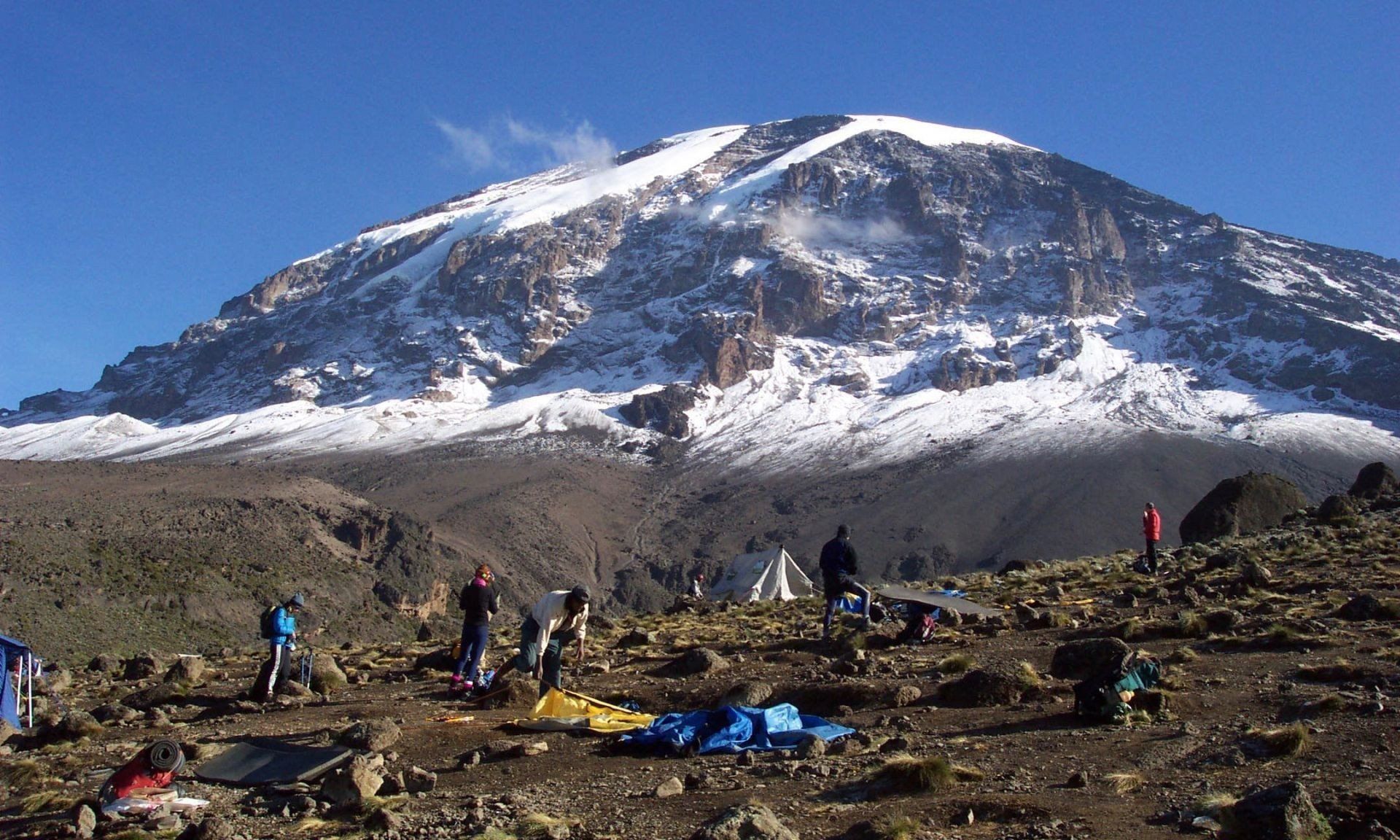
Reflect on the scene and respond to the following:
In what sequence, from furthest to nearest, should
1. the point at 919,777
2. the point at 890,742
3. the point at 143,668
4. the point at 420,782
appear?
the point at 143,668 < the point at 890,742 < the point at 420,782 < the point at 919,777

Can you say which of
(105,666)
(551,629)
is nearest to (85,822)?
(551,629)

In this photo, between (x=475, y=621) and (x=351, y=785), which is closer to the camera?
(x=351, y=785)

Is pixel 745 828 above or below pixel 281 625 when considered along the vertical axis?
below

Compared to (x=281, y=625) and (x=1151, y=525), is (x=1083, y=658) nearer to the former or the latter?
(x=281, y=625)

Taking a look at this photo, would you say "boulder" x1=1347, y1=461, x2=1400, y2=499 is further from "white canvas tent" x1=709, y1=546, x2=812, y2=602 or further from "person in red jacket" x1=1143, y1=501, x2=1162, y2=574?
"white canvas tent" x1=709, y1=546, x2=812, y2=602

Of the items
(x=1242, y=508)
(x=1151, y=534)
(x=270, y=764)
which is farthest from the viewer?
(x=1242, y=508)

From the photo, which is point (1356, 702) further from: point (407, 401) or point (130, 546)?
point (407, 401)

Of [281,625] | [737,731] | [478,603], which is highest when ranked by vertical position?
[478,603]

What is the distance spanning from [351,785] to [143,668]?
11.5 m

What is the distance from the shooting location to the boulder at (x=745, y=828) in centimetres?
628

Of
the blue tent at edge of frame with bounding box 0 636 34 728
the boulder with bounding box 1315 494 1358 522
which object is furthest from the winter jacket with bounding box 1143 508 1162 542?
the blue tent at edge of frame with bounding box 0 636 34 728

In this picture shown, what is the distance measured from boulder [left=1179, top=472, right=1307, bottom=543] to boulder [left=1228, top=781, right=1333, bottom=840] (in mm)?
25062

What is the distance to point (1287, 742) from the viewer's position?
7.53 m

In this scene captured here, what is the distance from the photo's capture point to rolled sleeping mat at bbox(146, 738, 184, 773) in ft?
25.8
